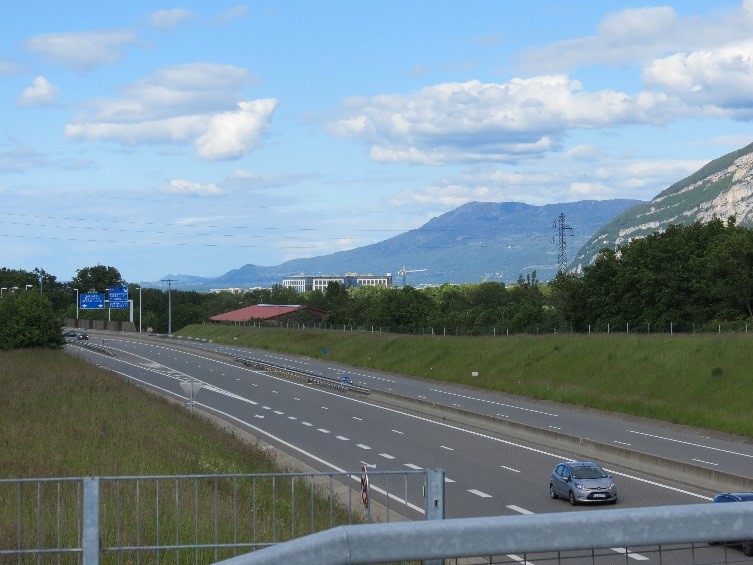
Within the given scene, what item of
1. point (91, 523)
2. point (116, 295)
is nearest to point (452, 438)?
point (91, 523)

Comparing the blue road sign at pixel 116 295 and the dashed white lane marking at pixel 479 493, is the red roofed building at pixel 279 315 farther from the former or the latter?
the dashed white lane marking at pixel 479 493

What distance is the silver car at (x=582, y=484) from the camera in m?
28.2

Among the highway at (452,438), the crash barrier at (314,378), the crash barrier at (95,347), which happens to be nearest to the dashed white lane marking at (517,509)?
the highway at (452,438)

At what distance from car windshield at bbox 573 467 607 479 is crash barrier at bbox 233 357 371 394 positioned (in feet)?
121

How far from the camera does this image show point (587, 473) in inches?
1146

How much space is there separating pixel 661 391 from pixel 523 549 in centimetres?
5334

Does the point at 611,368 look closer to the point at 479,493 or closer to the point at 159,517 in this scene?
the point at 479,493

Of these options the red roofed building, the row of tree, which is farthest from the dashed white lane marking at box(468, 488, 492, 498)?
the red roofed building

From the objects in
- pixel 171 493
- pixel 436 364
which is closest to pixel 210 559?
pixel 171 493

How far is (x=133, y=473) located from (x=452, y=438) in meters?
25.8

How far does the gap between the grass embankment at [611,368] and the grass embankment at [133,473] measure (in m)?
22.5

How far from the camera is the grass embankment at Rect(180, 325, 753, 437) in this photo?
50969 mm

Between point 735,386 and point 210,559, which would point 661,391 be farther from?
point 210,559

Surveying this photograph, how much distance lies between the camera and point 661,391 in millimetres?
55375
